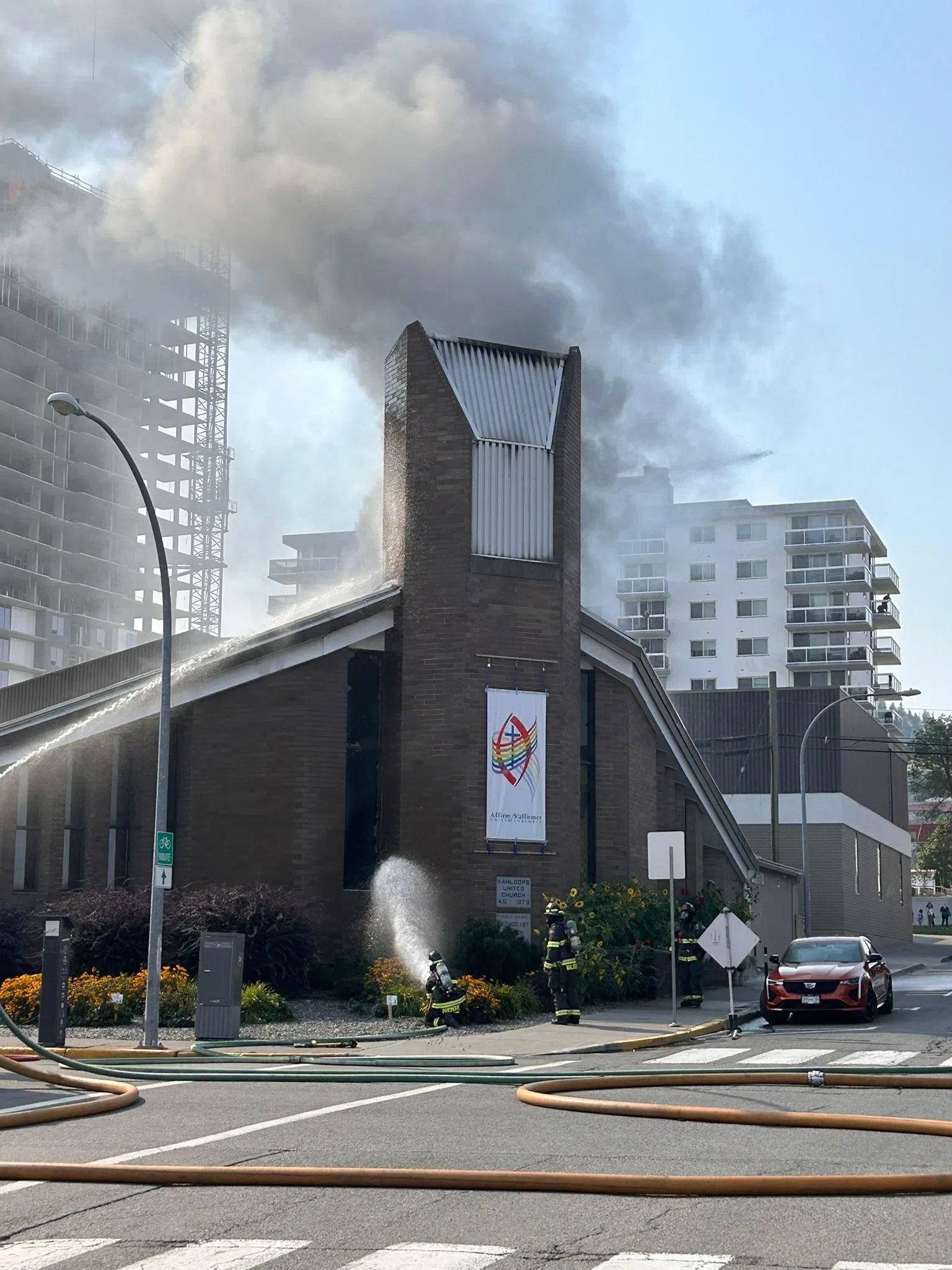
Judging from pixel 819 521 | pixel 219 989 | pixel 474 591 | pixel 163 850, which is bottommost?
pixel 219 989

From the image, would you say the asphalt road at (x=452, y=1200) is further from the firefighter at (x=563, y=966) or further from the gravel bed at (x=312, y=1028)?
the firefighter at (x=563, y=966)

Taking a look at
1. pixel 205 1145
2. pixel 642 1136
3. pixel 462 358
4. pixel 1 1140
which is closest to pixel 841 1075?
pixel 642 1136

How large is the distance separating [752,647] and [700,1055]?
292 feet

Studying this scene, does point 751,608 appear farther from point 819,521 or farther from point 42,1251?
point 42,1251

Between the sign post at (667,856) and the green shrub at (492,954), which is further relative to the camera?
the green shrub at (492,954)

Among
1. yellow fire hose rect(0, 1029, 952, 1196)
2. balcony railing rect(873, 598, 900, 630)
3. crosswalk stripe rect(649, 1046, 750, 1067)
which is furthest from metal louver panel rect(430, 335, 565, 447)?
balcony railing rect(873, 598, 900, 630)

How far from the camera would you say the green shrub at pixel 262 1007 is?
884 inches

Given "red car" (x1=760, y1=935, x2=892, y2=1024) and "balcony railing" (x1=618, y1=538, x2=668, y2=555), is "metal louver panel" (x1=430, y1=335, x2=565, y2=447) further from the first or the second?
"balcony railing" (x1=618, y1=538, x2=668, y2=555)

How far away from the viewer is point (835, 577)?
104 meters

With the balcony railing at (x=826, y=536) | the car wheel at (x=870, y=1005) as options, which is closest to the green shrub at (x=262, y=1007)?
the car wheel at (x=870, y=1005)

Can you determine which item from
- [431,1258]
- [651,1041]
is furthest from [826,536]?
[431,1258]

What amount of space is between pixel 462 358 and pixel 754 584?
259ft

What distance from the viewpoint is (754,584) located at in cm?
10650

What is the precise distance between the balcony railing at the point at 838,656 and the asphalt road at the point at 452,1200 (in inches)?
3604
